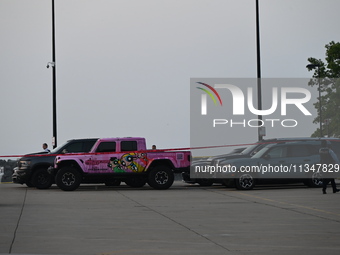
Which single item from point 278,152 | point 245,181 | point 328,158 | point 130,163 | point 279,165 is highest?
point 278,152

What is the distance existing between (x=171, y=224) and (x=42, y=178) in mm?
14355

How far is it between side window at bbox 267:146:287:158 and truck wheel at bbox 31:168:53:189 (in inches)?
320

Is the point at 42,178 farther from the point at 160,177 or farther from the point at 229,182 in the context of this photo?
the point at 229,182

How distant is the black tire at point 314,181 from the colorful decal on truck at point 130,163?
19.0ft

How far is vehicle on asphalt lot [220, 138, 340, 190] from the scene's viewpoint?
25.6m

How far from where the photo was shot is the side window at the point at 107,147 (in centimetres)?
2667

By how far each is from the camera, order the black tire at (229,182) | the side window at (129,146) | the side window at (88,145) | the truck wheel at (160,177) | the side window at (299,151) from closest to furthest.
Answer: the black tire at (229,182) < the side window at (299,151) < the truck wheel at (160,177) < the side window at (129,146) < the side window at (88,145)

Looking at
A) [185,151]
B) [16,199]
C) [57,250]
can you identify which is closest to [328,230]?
[57,250]

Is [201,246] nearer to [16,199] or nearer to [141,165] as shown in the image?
[16,199]

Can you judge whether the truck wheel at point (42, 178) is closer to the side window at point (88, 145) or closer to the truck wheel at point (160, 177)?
the side window at point (88, 145)

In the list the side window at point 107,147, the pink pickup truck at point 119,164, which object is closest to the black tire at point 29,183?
the pink pickup truck at point 119,164

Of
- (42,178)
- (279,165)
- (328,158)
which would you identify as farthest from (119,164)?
(328,158)

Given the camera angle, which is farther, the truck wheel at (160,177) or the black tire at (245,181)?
the truck wheel at (160,177)

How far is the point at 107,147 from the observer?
26.7 m
